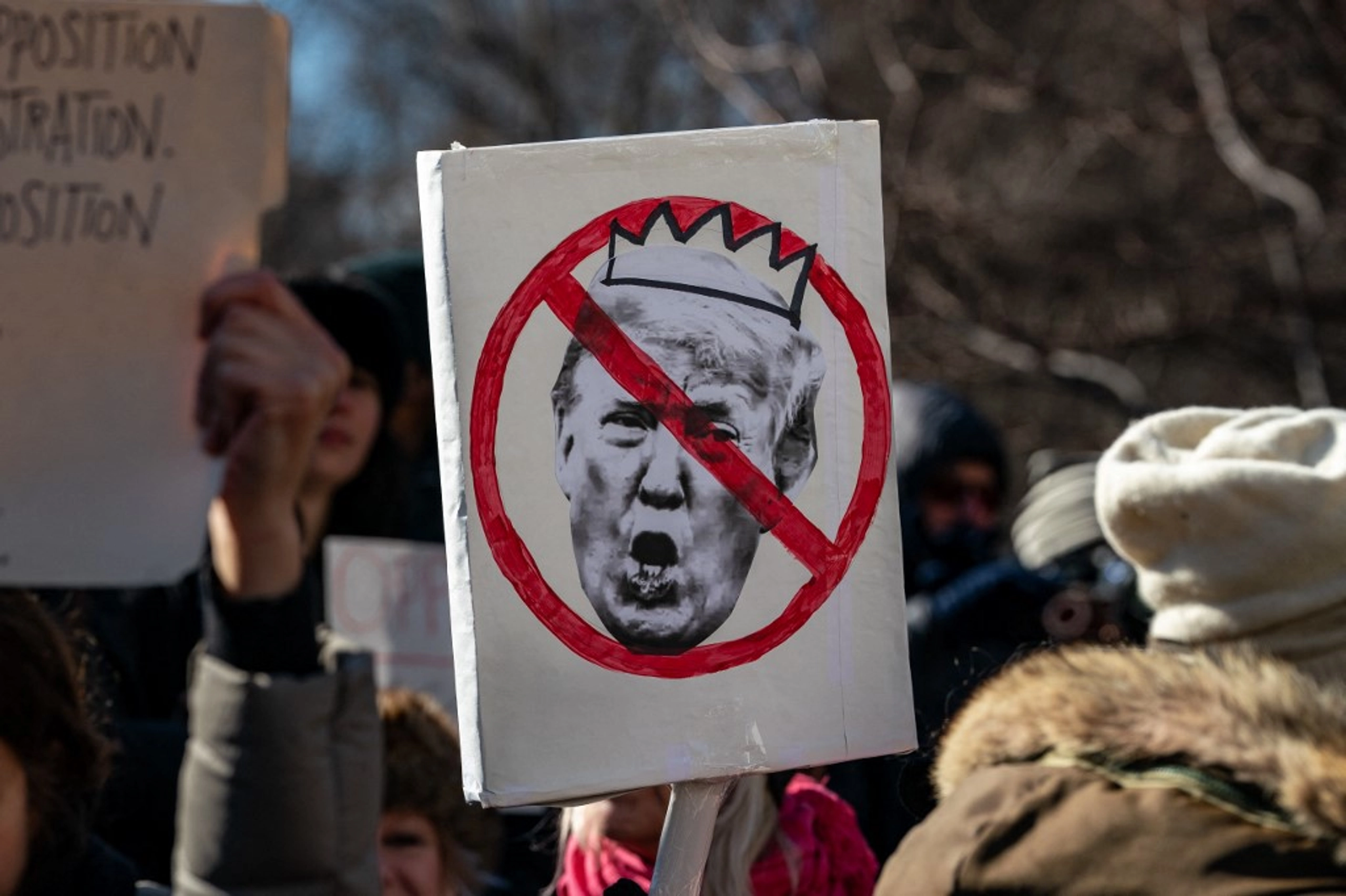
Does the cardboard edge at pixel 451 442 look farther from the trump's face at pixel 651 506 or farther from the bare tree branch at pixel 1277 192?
the bare tree branch at pixel 1277 192

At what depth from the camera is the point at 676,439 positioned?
153 cm

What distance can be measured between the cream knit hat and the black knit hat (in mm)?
1712

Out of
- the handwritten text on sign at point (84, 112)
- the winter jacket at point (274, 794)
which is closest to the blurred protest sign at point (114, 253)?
the handwritten text on sign at point (84, 112)

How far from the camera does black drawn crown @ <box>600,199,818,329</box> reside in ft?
5.05

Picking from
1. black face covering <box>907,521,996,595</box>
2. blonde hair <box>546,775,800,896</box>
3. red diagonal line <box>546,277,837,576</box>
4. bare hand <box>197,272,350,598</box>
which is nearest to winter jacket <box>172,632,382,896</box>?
bare hand <box>197,272,350,598</box>

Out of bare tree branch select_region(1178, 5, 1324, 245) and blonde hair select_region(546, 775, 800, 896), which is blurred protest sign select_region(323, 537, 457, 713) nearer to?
blonde hair select_region(546, 775, 800, 896)

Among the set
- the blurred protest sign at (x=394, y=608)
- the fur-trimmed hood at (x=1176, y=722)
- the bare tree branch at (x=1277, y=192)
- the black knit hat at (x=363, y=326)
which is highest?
the bare tree branch at (x=1277, y=192)

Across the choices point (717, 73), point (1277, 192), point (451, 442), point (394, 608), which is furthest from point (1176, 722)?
point (717, 73)

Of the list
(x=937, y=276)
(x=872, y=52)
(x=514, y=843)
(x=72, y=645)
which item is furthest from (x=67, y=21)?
(x=872, y=52)

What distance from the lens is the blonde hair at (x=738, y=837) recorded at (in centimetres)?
204

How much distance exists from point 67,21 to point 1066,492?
214cm

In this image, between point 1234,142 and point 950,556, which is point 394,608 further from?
point 1234,142

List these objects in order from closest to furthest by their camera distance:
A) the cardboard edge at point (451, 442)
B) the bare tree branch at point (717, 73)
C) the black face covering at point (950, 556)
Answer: the cardboard edge at point (451, 442) < the black face covering at point (950, 556) < the bare tree branch at point (717, 73)

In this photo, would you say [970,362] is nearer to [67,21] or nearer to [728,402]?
[67,21]
